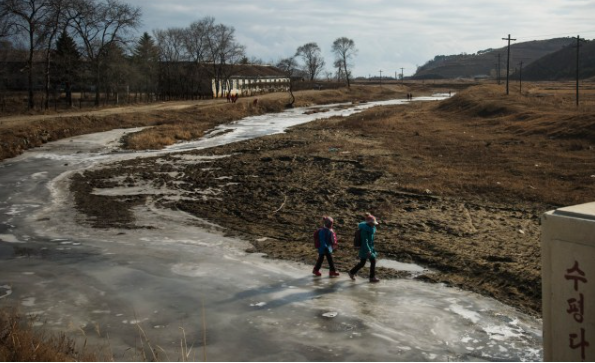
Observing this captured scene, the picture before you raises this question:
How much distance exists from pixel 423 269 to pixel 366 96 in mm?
92385

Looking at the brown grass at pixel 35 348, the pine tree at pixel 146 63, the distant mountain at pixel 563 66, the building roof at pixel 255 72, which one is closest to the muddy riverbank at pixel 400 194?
the brown grass at pixel 35 348

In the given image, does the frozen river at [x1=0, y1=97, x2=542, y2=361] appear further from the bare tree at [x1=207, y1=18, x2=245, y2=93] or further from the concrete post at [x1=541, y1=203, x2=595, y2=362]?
the bare tree at [x1=207, y1=18, x2=245, y2=93]

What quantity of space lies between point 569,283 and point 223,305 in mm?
6335

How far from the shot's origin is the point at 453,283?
1123 centimetres

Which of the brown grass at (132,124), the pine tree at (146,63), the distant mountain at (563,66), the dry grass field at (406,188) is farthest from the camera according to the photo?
the distant mountain at (563,66)

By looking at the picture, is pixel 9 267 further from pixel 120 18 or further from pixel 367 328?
pixel 120 18

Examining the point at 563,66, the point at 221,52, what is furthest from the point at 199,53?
the point at 563,66

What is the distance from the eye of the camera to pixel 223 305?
388 inches

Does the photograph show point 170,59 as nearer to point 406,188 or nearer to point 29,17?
point 29,17

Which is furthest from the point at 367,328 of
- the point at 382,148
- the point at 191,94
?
the point at 191,94

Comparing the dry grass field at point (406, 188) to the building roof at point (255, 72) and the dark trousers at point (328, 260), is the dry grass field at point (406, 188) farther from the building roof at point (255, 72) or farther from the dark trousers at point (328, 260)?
the building roof at point (255, 72)

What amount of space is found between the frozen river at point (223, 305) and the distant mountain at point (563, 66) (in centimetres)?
14825

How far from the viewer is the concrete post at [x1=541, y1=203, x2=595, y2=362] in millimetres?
4699

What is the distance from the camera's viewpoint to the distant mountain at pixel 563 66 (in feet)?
486
